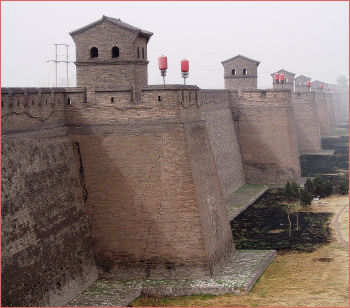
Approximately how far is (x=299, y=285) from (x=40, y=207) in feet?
23.8

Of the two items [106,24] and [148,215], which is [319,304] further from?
[106,24]

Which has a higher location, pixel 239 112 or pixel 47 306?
pixel 239 112

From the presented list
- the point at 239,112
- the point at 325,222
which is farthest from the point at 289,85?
the point at 325,222

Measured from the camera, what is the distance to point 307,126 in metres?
44.6

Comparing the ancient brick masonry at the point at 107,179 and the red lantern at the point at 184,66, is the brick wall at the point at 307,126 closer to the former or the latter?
the ancient brick masonry at the point at 107,179

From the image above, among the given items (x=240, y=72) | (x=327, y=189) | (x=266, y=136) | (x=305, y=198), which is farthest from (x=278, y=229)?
(x=240, y=72)

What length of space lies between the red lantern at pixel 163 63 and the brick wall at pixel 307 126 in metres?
29.4

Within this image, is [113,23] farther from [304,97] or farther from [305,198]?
[304,97]

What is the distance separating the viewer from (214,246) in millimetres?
16078

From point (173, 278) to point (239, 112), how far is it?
1829cm

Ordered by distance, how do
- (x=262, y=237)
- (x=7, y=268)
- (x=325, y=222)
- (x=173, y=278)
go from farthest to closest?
1. (x=325, y=222)
2. (x=262, y=237)
3. (x=173, y=278)
4. (x=7, y=268)

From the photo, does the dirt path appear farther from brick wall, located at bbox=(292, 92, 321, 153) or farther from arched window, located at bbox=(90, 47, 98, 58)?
brick wall, located at bbox=(292, 92, 321, 153)

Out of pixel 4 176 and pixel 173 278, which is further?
pixel 173 278

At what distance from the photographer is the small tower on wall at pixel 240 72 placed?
3522 centimetres
